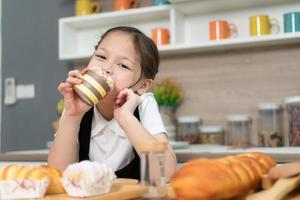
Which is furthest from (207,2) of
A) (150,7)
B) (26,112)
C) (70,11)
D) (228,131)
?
(26,112)

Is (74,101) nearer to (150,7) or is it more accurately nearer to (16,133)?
(150,7)

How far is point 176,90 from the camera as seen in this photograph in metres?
2.31

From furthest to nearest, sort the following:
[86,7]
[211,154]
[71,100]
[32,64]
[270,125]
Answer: [32,64]
[86,7]
[270,125]
[211,154]
[71,100]

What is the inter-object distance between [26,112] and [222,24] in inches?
54.8

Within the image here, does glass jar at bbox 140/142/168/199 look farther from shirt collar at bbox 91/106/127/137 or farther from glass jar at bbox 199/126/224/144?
glass jar at bbox 199/126/224/144

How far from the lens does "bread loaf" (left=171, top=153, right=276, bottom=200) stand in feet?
1.43

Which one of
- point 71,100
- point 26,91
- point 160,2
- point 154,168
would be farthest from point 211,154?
point 26,91

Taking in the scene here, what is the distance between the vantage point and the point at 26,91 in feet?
9.22

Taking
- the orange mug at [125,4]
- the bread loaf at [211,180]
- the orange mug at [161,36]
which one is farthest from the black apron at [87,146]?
the orange mug at [125,4]

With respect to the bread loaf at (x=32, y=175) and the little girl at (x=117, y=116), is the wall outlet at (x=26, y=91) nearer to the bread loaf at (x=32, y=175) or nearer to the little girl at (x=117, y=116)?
the little girl at (x=117, y=116)

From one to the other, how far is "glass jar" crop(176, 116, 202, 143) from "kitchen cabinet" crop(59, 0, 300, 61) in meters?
0.35

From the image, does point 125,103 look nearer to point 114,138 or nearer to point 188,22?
point 114,138

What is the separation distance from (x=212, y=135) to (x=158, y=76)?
1.48 ft

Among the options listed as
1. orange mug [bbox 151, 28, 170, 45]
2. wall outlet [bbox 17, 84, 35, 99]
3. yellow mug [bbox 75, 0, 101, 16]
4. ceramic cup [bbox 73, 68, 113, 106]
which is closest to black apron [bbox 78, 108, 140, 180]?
ceramic cup [bbox 73, 68, 113, 106]
